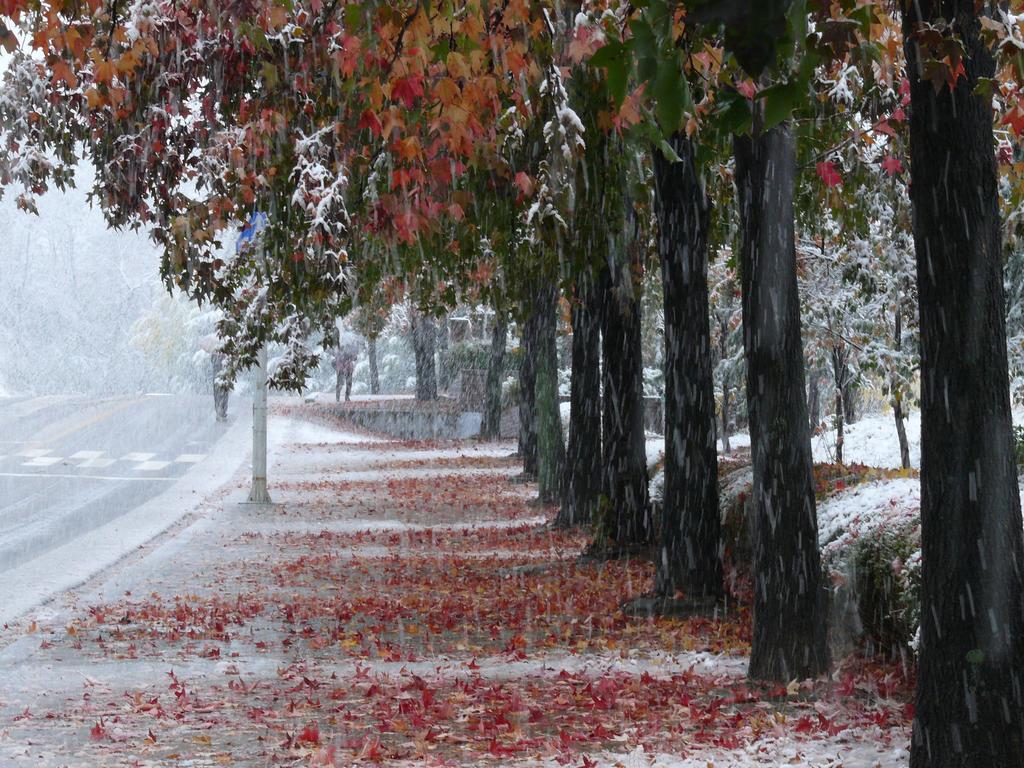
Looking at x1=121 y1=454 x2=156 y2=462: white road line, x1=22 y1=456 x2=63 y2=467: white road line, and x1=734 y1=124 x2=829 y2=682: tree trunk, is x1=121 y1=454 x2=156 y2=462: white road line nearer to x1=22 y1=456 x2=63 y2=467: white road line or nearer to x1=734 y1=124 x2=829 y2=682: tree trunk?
x1=22 y1=456 x2=63 y2=467: white road line

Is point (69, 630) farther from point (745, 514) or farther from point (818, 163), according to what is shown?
point (818, 163)

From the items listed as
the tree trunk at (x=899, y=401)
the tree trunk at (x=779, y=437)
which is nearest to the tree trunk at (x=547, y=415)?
the tree trunk at (x=899, y=401)

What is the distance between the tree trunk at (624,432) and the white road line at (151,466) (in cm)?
2034

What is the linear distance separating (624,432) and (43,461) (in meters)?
23.9

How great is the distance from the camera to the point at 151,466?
34.5 metres

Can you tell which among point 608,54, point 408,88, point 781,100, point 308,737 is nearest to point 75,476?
point 408,88

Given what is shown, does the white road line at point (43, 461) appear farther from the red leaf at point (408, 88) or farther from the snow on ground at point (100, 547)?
the red leaf at point (408, 88)

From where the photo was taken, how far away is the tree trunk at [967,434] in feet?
17.3

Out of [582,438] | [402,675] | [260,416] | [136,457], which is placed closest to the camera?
[402,675]

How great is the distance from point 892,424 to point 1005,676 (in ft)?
125

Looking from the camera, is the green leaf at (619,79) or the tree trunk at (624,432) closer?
the green leaf at (619,79)

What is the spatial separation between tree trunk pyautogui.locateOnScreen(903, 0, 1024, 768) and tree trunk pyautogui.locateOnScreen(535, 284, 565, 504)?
57.0 ft

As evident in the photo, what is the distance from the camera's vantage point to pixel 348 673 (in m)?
9.40

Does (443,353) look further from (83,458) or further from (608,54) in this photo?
(608,54)
